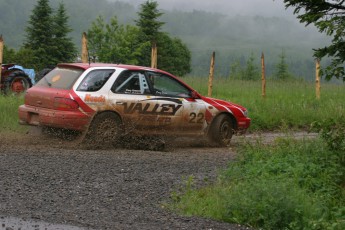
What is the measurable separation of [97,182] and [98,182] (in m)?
0.01

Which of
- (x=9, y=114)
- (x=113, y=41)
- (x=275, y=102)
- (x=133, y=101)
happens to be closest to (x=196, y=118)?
(x=133, y=101)

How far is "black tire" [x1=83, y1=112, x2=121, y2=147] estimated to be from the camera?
13945mm

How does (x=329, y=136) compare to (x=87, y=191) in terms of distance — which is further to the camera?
(x=329, y=136)

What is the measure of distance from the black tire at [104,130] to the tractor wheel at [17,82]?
9928 millimetres

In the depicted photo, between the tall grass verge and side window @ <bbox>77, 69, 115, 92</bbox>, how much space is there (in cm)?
377

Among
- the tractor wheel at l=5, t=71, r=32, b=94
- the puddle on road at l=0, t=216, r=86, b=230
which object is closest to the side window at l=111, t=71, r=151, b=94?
the puddle on road at l=0, t=216, r=86, b=230

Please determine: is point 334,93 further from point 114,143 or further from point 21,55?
point 21,55

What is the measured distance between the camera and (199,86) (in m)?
27.5

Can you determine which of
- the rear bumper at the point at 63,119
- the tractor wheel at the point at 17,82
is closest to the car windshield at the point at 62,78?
the rear bumper at the point at 63,119

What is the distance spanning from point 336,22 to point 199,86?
17307 millimetres

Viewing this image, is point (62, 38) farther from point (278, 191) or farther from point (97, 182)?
point (278, 191)

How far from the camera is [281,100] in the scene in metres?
25.5

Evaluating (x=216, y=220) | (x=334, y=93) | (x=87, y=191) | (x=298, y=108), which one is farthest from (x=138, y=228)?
(x=334, y=93)

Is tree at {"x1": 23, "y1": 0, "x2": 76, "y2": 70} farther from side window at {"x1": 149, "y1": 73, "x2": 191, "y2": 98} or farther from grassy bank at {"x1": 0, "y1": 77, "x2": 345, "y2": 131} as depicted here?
side window at {"x1": 149, "y1": 73, "x2": 191, "y2": 98}
